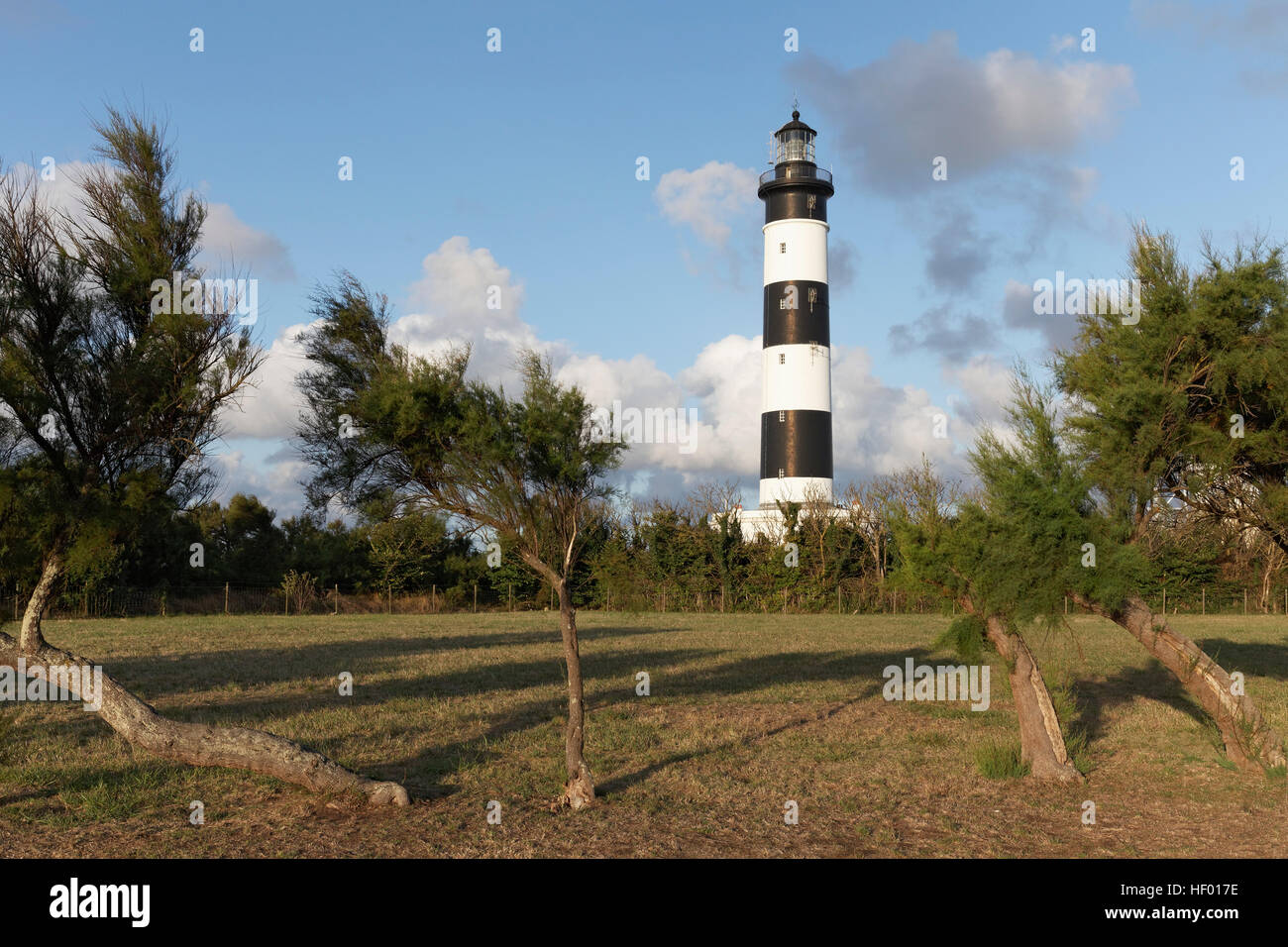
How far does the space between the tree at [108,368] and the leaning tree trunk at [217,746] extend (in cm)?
375

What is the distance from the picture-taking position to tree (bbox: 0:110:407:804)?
1170cm

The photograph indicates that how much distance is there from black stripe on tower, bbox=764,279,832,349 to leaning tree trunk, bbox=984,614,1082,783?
28.3 metres

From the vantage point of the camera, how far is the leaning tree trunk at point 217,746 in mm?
8352

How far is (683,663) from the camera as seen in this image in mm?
20172

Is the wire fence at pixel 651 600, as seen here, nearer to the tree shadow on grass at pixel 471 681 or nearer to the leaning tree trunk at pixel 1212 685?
the tree shadow on grass at pixel 471 681

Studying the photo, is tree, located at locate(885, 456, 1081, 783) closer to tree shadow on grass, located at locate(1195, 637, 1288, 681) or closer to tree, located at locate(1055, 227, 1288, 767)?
tree, located at locate(1055, 227, 1288, 767)

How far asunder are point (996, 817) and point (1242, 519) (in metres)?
6.54

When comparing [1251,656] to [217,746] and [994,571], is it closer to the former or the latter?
[994,571]

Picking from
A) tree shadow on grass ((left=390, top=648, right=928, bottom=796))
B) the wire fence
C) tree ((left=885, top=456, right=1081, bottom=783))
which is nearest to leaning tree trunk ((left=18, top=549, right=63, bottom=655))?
tree shadow on grass ((left=390, top=648, right=928, bottom=796))

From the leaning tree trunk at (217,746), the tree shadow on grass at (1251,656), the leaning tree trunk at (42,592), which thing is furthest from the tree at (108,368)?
the tree shadow on grass at (1251,656)

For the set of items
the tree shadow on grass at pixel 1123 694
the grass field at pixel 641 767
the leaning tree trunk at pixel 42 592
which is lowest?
the tree shadow on grass at pixel 1123 694

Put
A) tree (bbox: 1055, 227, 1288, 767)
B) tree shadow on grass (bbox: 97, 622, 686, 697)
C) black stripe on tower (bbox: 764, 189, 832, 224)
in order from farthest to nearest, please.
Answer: black stripe on tower (bbox: 764, 189, 832, 224)
tree shadow on grass (bbox: 97, 622, 686, 697)
tree (bbox: 1055, 227, 1288, 767)
